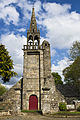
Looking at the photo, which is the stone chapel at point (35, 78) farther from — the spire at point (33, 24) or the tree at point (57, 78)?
the tree at point (57, 78)

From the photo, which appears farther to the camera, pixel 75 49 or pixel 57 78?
pixel 57 78

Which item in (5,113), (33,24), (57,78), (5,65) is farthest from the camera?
(57,78)

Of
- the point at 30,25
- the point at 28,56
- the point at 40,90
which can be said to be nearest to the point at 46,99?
the point at 40,90

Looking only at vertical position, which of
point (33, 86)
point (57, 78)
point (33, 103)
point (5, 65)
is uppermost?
point (57, 78)

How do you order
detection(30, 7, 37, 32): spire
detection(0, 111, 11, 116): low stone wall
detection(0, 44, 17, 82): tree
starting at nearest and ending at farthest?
1. detection(0, 111, 11, 116): low stone wall
2. detection(0, 44, 17, 82): tree
3. detection(30, 7, 37, 32): spire

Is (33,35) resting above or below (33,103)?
above

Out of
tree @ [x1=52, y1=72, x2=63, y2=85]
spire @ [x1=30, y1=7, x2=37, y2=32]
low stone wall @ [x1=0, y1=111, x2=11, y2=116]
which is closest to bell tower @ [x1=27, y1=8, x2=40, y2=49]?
spire @ [x1=30, y1=7, x2=37, y2=32]

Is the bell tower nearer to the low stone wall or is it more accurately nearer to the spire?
the spire

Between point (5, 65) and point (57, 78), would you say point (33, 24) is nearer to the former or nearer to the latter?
point (5, 65)

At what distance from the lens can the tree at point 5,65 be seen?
14522 millimetres

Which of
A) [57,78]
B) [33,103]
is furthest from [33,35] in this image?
[57,78]

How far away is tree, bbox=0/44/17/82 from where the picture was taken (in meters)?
14.5

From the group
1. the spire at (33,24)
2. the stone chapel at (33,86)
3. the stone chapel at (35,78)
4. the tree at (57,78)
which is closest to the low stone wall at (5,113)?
the stone chapel at (33,86)

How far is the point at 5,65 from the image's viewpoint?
14945mm
